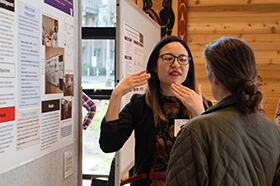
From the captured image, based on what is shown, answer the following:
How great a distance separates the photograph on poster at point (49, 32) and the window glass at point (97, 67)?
2.26 meters

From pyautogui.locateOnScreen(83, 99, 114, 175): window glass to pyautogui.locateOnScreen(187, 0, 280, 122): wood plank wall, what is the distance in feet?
4.93

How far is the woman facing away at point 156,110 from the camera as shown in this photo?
145 cm

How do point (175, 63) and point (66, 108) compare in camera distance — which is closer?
point (66, 108)

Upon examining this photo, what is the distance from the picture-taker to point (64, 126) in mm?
1415

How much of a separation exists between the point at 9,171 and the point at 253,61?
967 mm

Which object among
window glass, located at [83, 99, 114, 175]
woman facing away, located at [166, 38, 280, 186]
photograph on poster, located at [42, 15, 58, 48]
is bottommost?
window glass, located at [83, 99, 114, 175]

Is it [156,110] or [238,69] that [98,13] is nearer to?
[156,110]

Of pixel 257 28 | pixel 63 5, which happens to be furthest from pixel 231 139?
pixel 257 28

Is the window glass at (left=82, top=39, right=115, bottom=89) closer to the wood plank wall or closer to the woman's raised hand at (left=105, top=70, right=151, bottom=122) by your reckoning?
the wood plank wall

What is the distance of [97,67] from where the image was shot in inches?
141

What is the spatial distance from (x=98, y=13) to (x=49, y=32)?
101 inches

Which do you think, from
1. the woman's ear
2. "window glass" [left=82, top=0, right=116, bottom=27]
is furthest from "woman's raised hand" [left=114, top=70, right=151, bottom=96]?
"window glass" [left=82, top=0, right=116, bottom=27]

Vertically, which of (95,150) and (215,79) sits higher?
(215,79)

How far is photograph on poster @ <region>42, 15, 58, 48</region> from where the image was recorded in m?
1.22
